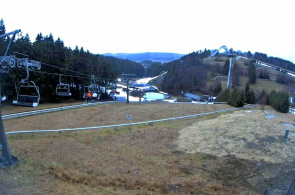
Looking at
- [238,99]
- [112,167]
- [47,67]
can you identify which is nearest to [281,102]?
[238,99]

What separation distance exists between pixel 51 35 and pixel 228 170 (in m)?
39.0

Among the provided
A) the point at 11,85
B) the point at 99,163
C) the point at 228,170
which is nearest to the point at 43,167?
the point at 99,163

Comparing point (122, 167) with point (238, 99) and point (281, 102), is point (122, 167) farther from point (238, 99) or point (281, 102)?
point (281, 102)

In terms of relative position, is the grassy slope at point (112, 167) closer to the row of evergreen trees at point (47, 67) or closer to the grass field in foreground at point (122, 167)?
the grass field in foreground at point (122, 167)

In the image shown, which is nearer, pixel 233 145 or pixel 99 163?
pixel 99 163

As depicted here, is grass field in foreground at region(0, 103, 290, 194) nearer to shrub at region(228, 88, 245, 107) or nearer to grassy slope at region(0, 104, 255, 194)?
grassy slope at region(0, 104, 255, 194)

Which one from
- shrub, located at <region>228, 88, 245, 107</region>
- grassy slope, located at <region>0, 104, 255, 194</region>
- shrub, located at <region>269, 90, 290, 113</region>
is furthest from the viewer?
shrub, located at <region>228, 88, 245, 107</region>

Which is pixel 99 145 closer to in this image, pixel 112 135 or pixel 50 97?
pixel 112 135

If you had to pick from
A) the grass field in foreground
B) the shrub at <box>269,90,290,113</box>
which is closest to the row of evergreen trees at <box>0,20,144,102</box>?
the grass field in foreground

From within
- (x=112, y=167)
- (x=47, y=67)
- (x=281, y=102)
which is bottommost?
(x=112, y=167)

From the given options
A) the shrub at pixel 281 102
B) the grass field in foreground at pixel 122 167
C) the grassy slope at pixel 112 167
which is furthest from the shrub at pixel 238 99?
the grassy slope at pixel 112 167

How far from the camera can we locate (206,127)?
38.2 feet

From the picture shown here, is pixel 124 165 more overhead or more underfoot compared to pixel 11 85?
more underfoot

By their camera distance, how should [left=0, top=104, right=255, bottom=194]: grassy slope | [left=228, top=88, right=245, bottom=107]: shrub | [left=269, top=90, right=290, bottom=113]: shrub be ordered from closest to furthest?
1. [left=0, top=104, right=255, bottom=194]: grassy slope
2. [left=269, top=90, right=290, bottom=113]: shrub
3. [left=228, top=88, right=245, bottom=107]: shrub
